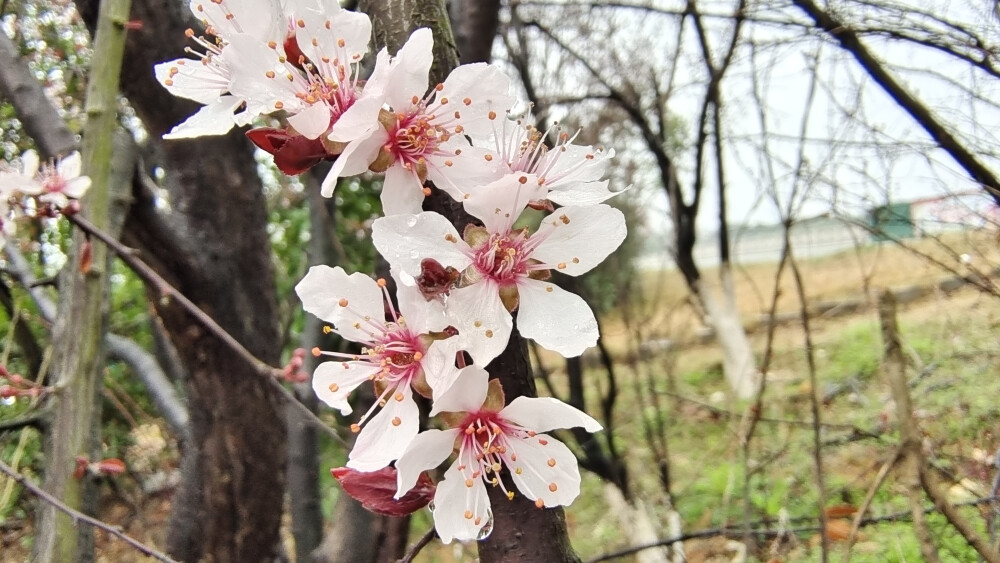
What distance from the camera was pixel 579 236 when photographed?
599 mm

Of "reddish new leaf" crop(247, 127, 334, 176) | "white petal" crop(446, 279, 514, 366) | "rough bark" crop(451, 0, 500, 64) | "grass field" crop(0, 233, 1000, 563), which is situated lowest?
"grass field" crop(0, 233, 1000, 563)

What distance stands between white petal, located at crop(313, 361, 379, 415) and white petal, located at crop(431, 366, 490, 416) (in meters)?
0.11

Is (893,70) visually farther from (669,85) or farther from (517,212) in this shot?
(669,85)

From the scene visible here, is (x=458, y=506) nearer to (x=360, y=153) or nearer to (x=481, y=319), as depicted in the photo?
(x=481, y=319)

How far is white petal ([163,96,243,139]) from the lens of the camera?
63 centimetres

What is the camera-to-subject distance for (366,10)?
2.50 ft

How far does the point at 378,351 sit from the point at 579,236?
23cm

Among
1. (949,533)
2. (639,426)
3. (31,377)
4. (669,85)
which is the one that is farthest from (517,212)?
(639,426)

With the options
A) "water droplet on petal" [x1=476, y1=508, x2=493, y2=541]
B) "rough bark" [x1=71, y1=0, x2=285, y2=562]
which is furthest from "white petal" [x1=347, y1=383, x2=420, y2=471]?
"rough bark" [x1=71, y1=0, x2=285, y2=562]

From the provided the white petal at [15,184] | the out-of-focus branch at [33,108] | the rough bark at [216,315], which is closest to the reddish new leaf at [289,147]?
the white petal at [15,184]

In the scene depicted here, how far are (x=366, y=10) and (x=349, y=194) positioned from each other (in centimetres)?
252

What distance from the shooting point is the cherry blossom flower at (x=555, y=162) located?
1.99ft

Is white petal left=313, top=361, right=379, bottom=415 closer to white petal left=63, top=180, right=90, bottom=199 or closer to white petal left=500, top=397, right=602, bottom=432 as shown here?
white petal left=500, top=397, right=602, bottom=432

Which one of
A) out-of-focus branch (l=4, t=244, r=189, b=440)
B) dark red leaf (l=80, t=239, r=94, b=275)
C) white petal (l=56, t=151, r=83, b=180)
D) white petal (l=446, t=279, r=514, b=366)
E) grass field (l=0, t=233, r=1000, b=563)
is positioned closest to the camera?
white petal (l=446, t=279, r=514, b=366)
